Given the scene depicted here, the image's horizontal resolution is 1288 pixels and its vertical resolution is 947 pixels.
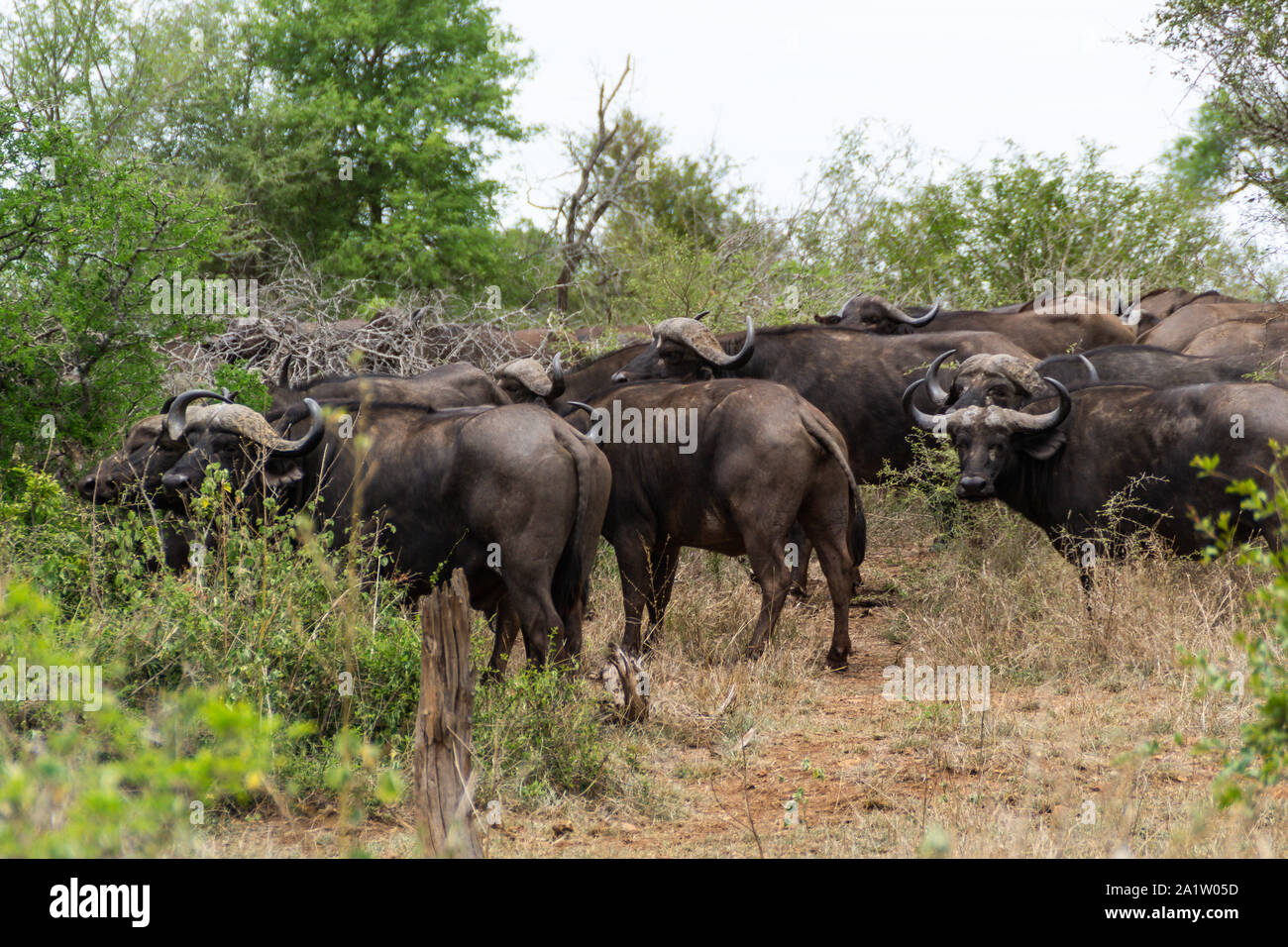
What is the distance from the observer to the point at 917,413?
339 inches

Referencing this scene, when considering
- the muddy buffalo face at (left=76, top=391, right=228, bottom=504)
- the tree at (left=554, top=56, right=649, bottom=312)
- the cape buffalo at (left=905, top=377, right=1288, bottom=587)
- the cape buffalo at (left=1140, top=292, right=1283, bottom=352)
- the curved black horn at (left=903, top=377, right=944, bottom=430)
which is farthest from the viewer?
Answer: the tree at (left=554, top=56, right=649, bottom=312)

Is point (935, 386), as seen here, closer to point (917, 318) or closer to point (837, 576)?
point (837, 576)

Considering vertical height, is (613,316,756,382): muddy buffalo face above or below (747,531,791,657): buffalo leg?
above

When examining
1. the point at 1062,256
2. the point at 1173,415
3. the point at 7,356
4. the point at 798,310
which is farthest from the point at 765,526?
the point at 1062,256

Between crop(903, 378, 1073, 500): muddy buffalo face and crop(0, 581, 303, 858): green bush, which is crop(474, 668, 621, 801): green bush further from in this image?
crop(903, 378, 1073, 500): muddy buffalo face

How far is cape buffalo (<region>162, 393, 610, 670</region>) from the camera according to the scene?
610 cm

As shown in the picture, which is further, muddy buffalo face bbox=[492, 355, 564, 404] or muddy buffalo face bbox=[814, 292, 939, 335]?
muddy buffalo face bbox=[814, 292, 939, 335]

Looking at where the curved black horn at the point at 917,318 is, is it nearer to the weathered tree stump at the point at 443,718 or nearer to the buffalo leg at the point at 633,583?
the buffalo leg at the point at 633,583

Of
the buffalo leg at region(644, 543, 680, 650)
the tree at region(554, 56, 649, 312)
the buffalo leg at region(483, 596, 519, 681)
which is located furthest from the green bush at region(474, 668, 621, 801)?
the tree at region(554, 56, 649, 312)

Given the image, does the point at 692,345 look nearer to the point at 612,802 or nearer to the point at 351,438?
the point at 351,438

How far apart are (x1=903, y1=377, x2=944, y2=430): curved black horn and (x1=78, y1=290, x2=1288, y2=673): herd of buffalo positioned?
0.14 ft

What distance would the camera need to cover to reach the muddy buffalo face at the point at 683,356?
922 centimetres

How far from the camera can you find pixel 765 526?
7.29 meters

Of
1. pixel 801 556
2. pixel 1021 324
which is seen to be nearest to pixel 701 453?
pixel 801 556
